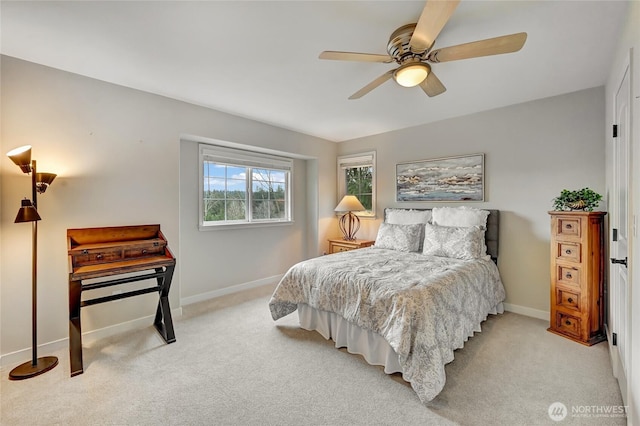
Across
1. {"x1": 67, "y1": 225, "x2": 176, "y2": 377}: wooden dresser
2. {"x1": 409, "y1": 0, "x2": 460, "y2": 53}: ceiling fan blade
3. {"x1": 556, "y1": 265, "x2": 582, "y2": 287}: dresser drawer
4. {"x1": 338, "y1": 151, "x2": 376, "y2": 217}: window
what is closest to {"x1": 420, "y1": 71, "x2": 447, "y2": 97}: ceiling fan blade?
{"x1": 409, "y1": 0, "x2": 460, "y2": 53}: ceiling fan blade

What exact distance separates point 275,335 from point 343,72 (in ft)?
8.58

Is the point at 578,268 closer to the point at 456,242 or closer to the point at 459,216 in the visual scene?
the point at 456,242

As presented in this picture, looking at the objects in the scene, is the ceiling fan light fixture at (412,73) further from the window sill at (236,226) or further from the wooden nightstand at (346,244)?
the window sill at (236,226)

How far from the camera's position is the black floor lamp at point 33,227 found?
6.77 ft

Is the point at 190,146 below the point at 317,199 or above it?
above

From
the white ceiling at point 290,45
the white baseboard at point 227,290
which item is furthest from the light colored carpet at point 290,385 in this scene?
the white ceiling at point 290,45

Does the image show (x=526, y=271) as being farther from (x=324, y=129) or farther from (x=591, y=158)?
(x=324, y=129)

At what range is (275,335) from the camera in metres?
2.77

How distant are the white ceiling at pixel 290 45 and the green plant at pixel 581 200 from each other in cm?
110

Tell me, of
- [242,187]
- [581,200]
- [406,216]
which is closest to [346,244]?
[406,216]

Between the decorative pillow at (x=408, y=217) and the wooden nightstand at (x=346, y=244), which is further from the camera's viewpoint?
the wooden nightstand at (x=346, y=244)

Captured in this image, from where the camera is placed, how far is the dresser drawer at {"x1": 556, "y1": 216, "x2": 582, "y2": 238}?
259 centimetres

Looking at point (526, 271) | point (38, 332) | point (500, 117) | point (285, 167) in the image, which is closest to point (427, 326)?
point (526, 271)

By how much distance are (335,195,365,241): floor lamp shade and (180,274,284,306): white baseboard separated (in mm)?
1428
